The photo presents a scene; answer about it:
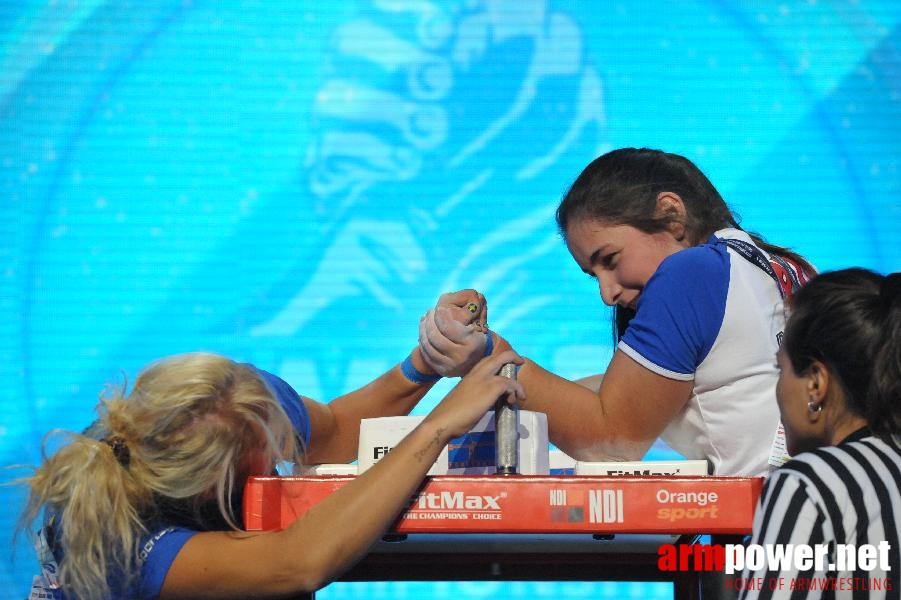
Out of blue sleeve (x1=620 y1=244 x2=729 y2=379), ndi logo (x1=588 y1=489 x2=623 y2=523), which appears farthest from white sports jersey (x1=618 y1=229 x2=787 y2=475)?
ndi logo (x1=588 y1=489 x2=623 y2=523)

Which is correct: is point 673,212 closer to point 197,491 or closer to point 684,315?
point 684,315

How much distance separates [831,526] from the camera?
40.7 inches

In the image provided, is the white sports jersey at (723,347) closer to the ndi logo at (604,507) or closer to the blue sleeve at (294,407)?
the ndi logo at (604,507)

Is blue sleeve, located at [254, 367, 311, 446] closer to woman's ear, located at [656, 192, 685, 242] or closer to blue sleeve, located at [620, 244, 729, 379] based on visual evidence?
blue sleeve, located at [620, 244, 729, 379]

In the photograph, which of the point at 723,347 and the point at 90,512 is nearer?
the point at 90,512

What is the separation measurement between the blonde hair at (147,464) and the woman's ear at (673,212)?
72 centimetres

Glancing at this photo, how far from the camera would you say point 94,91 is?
3.34 metres

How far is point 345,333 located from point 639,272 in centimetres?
176

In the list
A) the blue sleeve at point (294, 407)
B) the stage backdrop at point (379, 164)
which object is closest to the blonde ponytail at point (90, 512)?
the blue sleeve at point (294, 407)

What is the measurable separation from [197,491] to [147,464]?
0.07 metres

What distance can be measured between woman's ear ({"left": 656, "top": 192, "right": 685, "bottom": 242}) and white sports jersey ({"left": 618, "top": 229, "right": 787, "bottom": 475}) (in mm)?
183

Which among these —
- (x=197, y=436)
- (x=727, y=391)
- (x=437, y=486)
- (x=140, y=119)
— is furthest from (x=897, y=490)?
(x=140, y=119)

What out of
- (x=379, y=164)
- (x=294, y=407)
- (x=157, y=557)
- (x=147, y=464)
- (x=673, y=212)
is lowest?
(x=157, y=557)

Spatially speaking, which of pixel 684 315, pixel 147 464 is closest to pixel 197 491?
pixel 147 464
